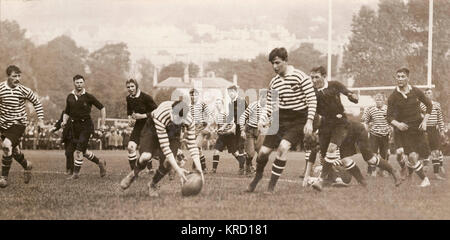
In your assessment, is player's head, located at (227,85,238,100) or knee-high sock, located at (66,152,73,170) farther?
player's head, located at (227,85,238,100)

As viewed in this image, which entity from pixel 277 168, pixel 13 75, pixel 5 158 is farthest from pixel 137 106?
pixel 277 168

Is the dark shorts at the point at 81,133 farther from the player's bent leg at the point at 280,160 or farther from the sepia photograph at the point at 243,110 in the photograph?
the player's bent leg at the point at 280,160

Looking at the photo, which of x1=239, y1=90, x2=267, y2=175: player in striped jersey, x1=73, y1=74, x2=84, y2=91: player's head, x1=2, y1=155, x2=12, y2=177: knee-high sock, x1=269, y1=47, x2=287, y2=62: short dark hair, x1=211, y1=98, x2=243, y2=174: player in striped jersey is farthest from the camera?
x1=211, y1=98, x2=243, y2=174: player in striped jersey

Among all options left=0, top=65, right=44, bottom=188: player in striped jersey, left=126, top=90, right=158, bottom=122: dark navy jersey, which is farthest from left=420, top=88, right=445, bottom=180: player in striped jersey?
left=0, top=65, right=44, bottom=188: player in striped jersey

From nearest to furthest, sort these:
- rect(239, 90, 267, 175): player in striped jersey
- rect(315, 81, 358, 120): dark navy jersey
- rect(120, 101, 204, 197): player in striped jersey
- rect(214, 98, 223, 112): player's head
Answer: rect(120, 101, 204, 197): player in striped jersey
rect(315, 81, 358, 120): dark navy jersey
rect(239, 90, 267, 175): player in striped jersey
rect(214, 98, 223, 112): player's head

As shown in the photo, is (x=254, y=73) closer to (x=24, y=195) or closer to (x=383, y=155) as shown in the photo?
(x=383, y=155)

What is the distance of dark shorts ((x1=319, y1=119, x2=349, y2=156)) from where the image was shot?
9586 mm

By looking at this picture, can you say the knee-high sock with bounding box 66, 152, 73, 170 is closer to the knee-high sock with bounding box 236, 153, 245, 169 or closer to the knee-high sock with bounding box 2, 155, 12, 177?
the knee-high sock with bounding box 2, 155, 12, 177

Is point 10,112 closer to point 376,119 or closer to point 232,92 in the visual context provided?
point 232,92

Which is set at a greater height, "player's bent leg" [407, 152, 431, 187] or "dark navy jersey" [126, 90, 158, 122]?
"dark navy jersey" [126, 90, 158, 122]

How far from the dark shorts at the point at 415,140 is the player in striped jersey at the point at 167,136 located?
14.2 feet

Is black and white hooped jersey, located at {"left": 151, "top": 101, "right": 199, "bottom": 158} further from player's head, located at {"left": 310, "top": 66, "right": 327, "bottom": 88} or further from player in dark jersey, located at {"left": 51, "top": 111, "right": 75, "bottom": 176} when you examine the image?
player in dark jersey, located at {"left": 51, "top": 111, "right": 75, "bottom": 176}

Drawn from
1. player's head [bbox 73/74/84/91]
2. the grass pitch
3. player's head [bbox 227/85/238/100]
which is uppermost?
player's head [bbox 73/74/84/91]
